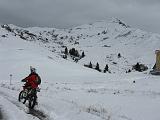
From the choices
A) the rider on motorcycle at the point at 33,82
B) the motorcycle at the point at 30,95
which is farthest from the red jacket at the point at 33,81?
the motorcycle at the point at 30,95

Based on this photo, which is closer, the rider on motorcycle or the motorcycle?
the motorcycle

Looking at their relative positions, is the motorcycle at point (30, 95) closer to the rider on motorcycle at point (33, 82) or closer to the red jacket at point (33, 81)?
the rider on motorcycle at point (33, 82)

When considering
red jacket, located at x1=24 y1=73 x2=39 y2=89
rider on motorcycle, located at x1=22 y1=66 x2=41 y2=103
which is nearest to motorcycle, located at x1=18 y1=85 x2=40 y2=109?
rider on motorcycle, located at x1=22 y1=66 x2=41 y2=103

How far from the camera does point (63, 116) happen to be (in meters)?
17.6

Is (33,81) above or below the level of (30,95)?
above

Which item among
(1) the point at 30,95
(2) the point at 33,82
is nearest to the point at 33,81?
(2) the point at 33,82

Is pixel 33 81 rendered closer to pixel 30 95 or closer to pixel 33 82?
pixel 33 82

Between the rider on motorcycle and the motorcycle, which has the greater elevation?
the rider on motorcycle

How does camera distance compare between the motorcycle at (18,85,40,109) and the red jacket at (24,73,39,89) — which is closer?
the motorcycle at (18,85,40,109)

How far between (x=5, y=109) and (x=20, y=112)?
1.31m

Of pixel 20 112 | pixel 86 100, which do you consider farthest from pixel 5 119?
pixel 86 100

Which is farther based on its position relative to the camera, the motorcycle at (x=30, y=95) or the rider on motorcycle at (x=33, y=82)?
the rider on motorcycle at (x=33, y=82)

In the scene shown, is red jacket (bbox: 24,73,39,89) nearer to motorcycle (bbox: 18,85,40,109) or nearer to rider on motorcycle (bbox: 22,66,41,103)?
rider on motorcycle (bbox: 22,66,41,103)

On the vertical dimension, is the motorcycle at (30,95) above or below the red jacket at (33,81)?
below
